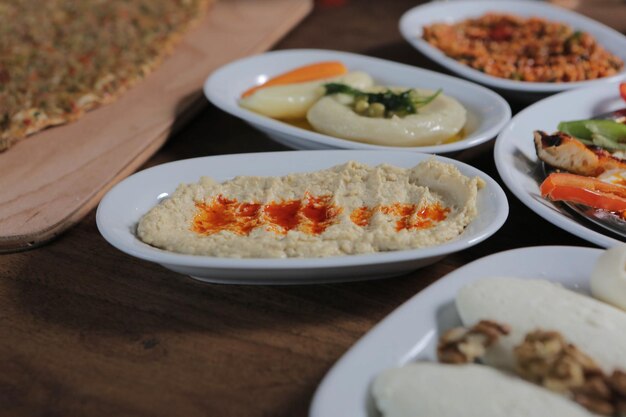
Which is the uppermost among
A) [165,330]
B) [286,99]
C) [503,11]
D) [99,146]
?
[503,11]

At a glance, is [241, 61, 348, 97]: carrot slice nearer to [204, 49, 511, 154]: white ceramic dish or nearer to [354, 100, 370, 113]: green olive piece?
[204, 49, 511, 154]: white ceramic dish

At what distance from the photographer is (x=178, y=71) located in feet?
10.2

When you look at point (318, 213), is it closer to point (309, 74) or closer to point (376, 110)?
point (376, 110)

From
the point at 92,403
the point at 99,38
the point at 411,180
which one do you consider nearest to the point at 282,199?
the point at 411,180

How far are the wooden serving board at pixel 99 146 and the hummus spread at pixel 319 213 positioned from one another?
0.44 metres

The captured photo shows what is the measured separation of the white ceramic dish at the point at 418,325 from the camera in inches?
51.0

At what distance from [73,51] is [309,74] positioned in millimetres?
1156

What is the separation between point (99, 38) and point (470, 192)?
221 cm

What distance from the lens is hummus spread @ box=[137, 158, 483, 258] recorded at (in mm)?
1692

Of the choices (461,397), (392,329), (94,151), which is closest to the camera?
(461,397)

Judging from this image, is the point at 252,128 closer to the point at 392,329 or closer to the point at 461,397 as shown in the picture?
the point at 392,329

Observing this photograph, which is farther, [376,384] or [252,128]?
[252,128]

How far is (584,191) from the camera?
1.95 meters

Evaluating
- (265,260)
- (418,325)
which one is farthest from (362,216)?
(418,325)
